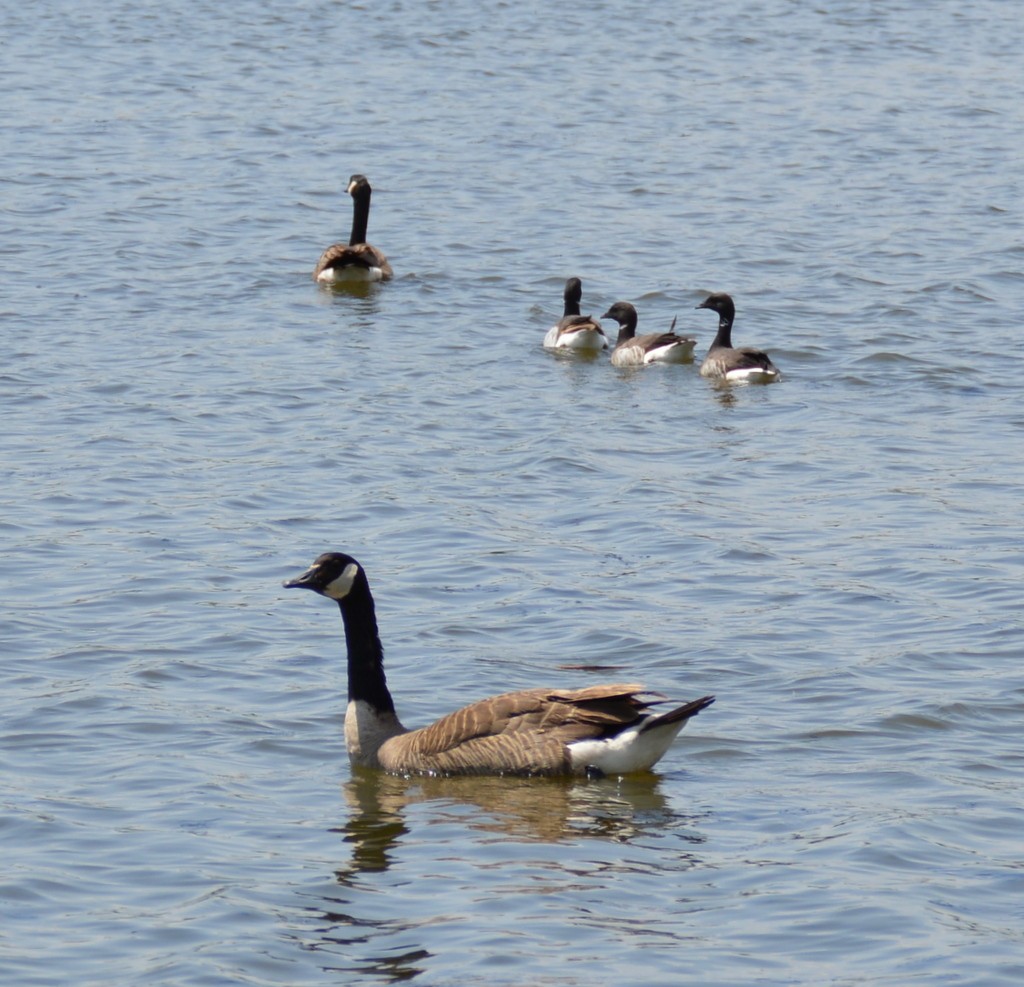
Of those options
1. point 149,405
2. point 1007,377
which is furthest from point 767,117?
point 149,405

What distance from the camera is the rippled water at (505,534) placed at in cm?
738

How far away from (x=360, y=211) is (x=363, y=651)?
1345cm

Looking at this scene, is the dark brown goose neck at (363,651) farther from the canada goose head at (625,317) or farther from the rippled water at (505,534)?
the canada goose head at (625,317)

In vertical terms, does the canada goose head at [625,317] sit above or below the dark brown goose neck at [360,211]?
below

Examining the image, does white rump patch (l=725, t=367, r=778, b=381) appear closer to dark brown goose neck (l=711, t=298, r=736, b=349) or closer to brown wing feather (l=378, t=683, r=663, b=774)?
dark brown goose neck (l=711, t=298, r=736, b=349)

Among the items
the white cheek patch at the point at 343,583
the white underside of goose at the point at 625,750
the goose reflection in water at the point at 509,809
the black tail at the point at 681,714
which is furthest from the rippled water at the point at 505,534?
the white cheek patch at the point at 343,583

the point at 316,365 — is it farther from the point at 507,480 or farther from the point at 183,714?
the point at 183,714

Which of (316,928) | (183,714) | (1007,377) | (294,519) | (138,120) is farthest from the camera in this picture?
(138,120)

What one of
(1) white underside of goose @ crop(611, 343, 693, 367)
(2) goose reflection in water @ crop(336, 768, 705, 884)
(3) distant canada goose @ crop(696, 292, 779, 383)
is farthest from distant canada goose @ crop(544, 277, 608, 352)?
(2) goose reflection in water @ crop(336, 768, 705, 884)

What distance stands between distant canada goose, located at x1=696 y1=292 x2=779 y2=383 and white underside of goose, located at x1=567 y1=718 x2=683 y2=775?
816cm

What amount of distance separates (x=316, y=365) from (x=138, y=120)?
472 inches

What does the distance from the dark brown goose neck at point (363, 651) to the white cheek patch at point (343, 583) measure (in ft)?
0.09

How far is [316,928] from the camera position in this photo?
283 inches

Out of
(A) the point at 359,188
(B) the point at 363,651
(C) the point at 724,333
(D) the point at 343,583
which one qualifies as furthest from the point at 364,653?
(A) the point at 359,188
